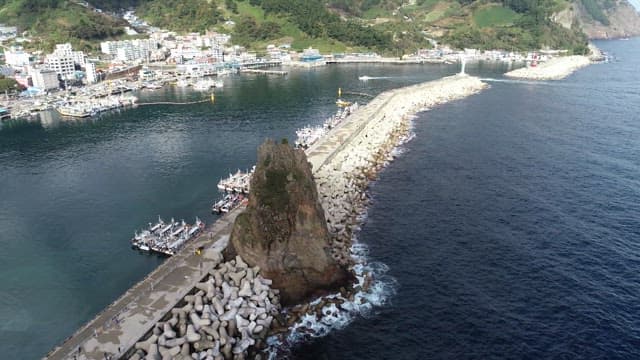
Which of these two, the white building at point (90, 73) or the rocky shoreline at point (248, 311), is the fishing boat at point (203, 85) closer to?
the white building at point (90, 73)

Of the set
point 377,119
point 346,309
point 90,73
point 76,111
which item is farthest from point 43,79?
point 346,309

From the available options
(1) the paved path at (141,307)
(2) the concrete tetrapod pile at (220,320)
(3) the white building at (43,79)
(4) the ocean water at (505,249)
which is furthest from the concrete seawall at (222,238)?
(3) the white building at (43,79)

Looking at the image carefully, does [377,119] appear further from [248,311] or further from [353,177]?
[248,311]

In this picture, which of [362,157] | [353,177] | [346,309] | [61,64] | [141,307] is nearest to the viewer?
[141,307]

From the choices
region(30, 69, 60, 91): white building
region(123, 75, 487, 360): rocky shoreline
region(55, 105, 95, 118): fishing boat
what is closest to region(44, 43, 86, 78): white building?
region(30, 69, 60, 91): white building

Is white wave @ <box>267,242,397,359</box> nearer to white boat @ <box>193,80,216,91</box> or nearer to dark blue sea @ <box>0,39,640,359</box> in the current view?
dark blue sea @ <box>0,39,640,359</box>

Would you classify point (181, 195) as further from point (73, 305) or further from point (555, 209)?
point (555, 209)

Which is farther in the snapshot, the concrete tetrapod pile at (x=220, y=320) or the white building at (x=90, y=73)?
the white building at (x=90, y=73)
